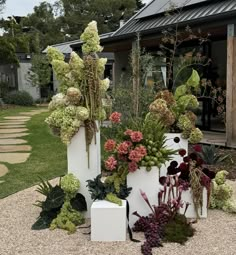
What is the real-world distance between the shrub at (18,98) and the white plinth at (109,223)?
2074cm

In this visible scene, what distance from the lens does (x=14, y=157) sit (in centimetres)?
900

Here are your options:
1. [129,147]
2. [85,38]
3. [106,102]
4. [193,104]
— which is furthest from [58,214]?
[193,104]

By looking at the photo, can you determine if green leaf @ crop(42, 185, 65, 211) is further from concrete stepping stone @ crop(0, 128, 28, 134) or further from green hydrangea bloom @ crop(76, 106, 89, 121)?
concrete stepping stone @ crop(0, 128, 28, 134)

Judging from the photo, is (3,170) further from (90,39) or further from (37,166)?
(90,39)

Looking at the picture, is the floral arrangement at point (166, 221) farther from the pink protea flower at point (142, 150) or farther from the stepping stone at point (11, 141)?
the stepping stone at point (11, 141)

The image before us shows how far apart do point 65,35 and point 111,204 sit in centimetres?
4051

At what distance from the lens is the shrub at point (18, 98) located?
2408 centimetres

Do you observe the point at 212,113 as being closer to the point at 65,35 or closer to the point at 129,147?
the point at 129,147

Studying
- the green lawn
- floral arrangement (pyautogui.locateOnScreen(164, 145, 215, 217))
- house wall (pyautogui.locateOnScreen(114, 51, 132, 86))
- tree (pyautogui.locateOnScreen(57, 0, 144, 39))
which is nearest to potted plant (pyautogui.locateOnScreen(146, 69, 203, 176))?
floral arrangement (pyautogui.locateOnScreen(164, 145, 215, 217))

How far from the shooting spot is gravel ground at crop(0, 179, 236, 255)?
160 inches

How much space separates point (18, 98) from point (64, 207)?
Answer: 2009cm

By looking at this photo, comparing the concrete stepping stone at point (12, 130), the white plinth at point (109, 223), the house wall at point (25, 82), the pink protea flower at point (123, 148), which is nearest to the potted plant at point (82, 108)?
the pink protea flower at point (123, 148)

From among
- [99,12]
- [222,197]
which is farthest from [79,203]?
[99,12]

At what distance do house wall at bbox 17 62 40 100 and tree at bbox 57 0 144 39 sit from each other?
13.4 m
